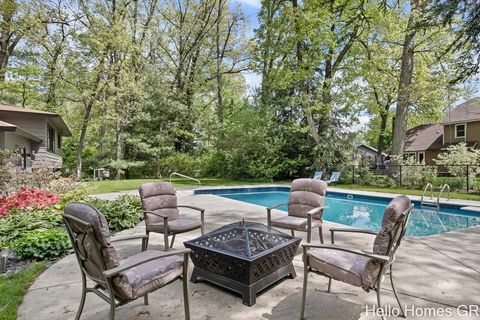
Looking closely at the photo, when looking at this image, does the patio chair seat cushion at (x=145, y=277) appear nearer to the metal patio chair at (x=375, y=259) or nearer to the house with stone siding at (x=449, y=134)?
the metal patio chair at (x=375, y=259)

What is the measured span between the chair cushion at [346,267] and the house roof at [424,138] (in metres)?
24.4

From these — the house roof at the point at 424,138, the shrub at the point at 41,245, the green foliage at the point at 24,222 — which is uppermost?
the house roof at the point at 424,138

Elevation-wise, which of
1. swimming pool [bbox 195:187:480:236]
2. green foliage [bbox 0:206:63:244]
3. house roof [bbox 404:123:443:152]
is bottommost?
swimming pool [bbox 195:187:480:236]

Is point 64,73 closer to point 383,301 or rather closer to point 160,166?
point 160,166

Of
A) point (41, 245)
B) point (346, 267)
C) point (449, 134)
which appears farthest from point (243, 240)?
point (449, 134)

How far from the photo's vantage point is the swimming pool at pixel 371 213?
6977mm

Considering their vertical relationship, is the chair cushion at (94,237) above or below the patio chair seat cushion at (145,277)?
above

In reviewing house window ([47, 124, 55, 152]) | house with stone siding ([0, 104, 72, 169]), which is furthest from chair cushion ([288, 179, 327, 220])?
house window ([47, 124, 55, 152])

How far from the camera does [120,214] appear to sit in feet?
18.4

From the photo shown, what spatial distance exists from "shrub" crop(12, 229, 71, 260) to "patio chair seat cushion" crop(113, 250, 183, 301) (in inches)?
90.9

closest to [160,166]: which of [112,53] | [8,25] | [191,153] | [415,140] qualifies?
[191,153]

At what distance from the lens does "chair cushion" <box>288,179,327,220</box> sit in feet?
15.0

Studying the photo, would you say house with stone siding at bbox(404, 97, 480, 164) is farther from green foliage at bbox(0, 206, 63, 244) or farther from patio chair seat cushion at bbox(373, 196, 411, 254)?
green foliage at bbox(0, 206, 63, 244)

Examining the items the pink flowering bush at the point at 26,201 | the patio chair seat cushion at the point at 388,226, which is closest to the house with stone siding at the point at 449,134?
the patio chair seat cushion at the point at 388,226
